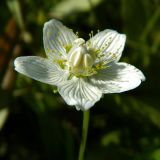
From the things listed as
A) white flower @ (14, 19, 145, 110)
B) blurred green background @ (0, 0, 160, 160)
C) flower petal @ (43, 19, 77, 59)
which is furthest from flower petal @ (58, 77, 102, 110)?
blurred green background @ (0, 0, 160, 160)

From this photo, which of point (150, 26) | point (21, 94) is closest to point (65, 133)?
point (21, 94)

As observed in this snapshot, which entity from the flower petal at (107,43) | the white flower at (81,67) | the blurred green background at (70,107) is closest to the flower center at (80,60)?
the white flower at (81,67)

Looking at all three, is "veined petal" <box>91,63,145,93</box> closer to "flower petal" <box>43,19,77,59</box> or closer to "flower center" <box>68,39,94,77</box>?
"flower center" <box>68,39,94,77</box>

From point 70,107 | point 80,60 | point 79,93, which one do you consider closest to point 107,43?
point 80,60

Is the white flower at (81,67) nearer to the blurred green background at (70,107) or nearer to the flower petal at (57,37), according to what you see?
the flower petal at (57,37)

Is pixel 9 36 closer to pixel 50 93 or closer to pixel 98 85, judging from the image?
pixel 50 93

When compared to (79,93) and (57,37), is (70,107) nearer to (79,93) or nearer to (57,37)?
(57,37)

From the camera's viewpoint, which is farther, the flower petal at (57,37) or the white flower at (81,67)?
the flower petal at (57,37)
